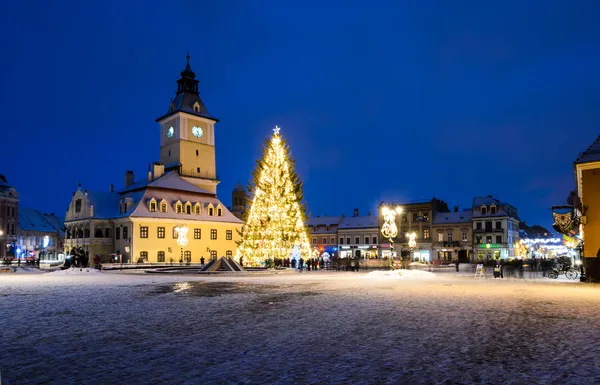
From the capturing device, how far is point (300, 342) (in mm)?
9195

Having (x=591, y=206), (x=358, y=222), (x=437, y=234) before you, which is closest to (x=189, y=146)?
(x=358, y=222)

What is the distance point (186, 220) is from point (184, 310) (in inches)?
1899

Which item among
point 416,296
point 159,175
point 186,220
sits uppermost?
point 159,175

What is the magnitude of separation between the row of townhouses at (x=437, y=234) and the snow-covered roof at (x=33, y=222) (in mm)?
54129

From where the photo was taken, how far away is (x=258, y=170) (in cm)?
4356

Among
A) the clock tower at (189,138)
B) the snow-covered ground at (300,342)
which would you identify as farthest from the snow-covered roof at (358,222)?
the snow-covered ground at (300,342)

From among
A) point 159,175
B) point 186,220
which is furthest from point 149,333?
point 159,175

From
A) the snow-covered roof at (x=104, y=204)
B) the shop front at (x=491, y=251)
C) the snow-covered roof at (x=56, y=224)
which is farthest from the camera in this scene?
the snow-covered roof at (x=56, y=224)

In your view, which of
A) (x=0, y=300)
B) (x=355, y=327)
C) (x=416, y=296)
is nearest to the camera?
(x=355, y=327)

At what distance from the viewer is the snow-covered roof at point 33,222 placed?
306ft

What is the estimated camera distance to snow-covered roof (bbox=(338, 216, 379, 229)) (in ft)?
288

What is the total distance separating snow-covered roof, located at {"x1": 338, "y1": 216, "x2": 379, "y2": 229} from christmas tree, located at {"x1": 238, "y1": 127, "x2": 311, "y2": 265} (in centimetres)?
4714

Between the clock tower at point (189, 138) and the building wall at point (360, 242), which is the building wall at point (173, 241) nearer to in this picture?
the clock tower at point (189, 138)

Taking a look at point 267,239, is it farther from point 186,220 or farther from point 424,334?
point 424,334
